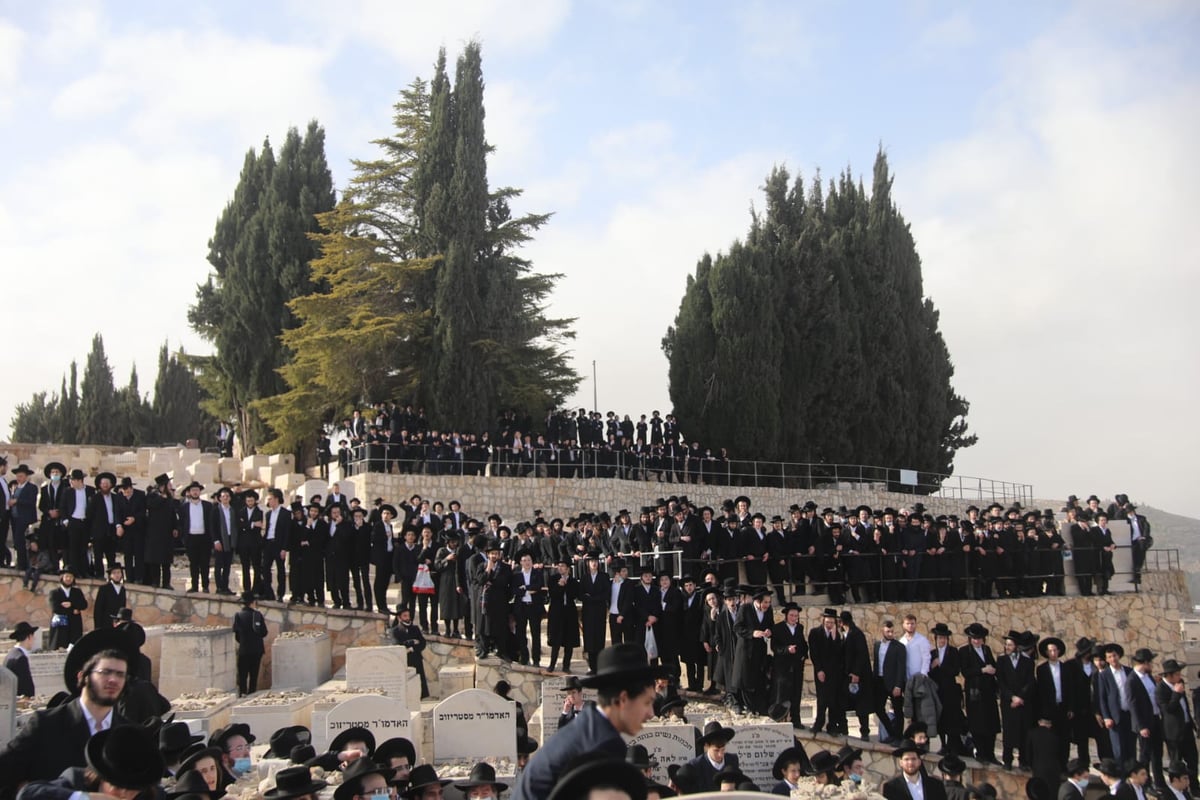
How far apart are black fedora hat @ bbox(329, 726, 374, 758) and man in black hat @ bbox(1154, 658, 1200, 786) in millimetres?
8325

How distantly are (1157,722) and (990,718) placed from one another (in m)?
1.72

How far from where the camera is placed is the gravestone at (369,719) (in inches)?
384

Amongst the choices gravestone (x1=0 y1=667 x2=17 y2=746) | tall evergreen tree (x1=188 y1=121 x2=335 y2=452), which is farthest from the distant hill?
gravestone (x1=0 y1=667 x2=17 y2=746)

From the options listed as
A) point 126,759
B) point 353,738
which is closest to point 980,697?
point 353,738

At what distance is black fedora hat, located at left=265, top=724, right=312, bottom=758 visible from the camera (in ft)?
31.6

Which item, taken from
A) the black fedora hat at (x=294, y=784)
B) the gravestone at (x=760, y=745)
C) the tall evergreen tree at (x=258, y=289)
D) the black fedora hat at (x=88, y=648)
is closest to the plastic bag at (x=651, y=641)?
the gravestone at (x=760, y=745)

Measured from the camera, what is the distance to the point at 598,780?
9.62ft

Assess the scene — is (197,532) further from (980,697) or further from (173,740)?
(980,697)

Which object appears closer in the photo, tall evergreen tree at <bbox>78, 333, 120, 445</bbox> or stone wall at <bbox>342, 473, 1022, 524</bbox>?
stone wall at <bbox>342, 473, 1022, 524</bbox>

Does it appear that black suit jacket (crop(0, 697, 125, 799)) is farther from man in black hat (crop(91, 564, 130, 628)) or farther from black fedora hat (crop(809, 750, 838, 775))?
man in black hat (crop(91, 564, 130, 628))

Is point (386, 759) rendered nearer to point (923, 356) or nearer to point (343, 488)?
point (343, 488)

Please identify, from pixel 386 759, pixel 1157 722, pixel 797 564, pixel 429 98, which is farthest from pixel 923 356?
pixel 386 759

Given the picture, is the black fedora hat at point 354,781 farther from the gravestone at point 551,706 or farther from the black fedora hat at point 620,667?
the gravestone at point 551,706

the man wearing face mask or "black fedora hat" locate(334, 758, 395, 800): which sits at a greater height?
"black fedora hat" locate(334, 758, 395, 800)
